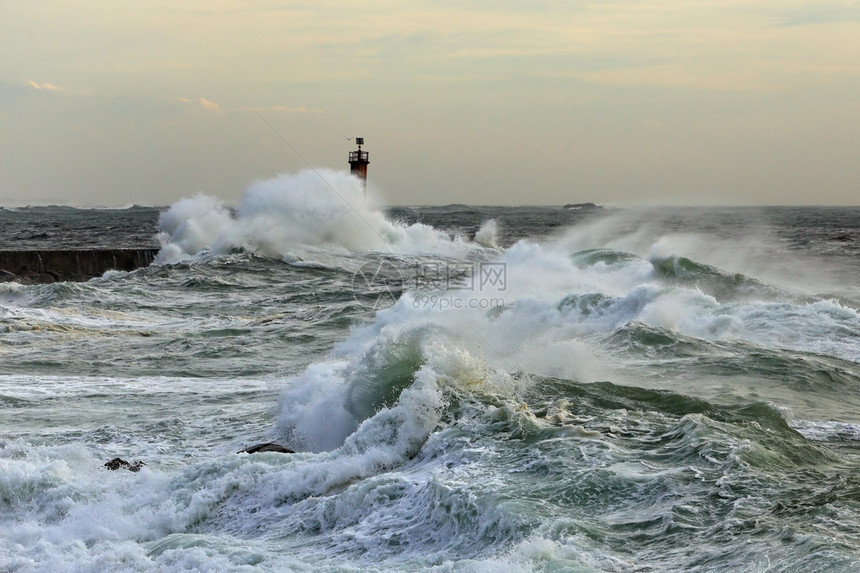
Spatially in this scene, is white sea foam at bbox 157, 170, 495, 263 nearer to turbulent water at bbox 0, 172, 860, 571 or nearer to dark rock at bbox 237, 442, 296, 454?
turbulent water at bbox 0, 172, 860, 571

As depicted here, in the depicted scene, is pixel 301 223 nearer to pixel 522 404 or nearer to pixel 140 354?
pixel 140 354

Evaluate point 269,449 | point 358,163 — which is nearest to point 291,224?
point 358,163

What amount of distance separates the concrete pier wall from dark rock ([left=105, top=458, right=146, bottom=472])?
18019 millimetres

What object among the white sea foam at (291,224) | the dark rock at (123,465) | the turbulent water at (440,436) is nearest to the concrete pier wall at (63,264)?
the white sea foam at (291,224)

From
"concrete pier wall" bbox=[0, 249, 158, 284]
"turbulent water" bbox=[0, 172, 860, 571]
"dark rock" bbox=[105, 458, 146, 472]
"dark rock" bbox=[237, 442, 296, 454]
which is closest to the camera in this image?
"turbulent water" bbox=[0, 172, 860, 571]

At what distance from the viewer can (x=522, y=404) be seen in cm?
831

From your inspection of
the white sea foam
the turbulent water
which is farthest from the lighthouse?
the turbulent water

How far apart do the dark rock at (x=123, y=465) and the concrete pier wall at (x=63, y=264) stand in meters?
18.0

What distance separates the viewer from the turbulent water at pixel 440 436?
220 inches

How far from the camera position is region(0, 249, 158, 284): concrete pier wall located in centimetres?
2506

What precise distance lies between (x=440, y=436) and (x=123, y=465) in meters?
2.53

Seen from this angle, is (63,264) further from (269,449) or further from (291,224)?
(269,449)

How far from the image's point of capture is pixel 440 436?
7551 mm

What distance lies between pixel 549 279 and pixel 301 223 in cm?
1322
